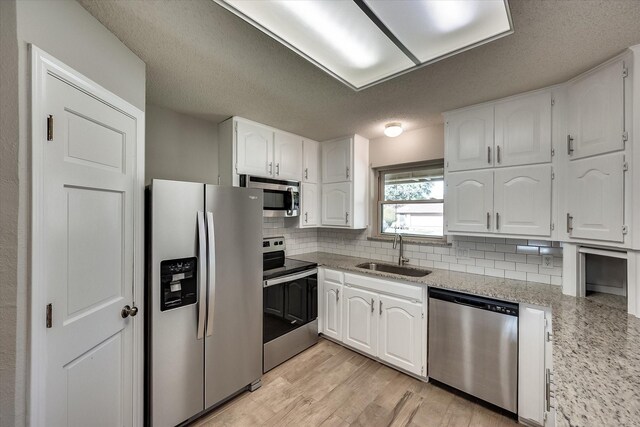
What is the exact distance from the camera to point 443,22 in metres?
1.19

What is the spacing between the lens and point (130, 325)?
1468 millimetres

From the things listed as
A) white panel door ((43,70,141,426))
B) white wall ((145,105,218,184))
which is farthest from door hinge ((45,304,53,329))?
white wall ((145,105,218,184))

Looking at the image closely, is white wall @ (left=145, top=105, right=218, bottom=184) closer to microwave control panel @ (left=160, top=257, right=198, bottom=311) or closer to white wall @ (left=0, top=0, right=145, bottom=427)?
microwave control panel @ (left=160, top=257, right=198, bottom=311)

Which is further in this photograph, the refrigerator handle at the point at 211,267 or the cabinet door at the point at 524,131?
the cabinet door at the point at 524,131

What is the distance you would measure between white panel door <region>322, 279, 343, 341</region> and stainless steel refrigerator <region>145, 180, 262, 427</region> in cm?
92

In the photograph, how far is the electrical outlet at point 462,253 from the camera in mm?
2488

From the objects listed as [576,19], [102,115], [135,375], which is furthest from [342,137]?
[135,375]

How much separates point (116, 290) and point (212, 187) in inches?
32.4

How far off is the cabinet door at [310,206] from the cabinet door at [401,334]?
Result: 1274 millimetres

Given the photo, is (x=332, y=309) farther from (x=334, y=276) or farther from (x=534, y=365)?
(x=534, y=365)

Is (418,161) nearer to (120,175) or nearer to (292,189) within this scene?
(292,189)

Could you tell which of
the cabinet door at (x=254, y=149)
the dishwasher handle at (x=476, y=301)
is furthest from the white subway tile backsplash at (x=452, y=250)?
the cabinet door at (x=254, y=149)

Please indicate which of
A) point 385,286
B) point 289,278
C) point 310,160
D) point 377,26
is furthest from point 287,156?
point 377,26

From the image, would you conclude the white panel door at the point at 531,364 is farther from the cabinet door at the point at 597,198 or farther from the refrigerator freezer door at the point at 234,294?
the refrigerator freezer door at the point at 234,294
